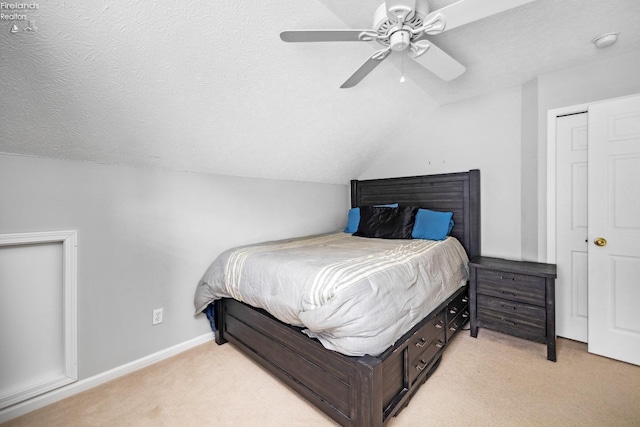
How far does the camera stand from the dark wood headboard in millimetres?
2768

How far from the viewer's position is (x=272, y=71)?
180 centimetres

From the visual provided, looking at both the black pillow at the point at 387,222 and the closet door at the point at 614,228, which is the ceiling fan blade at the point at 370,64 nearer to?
the black pillow at the point at 387,222

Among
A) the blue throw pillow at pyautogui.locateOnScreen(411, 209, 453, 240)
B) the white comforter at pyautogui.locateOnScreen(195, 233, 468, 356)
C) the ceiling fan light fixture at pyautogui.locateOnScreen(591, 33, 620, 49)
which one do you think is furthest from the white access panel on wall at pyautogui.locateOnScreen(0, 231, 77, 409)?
the ceiling fan light fixture at pyautogui.locateOnScreen(591, 33, 620, 49)

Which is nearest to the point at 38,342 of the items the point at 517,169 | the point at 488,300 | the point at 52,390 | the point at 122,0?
the point at 52,390

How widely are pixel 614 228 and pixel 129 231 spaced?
11.7ft

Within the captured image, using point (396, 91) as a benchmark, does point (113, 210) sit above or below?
below

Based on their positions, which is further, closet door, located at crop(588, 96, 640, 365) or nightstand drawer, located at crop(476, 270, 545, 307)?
nightstand drawer, located at crop(476, 270, 545, 307)

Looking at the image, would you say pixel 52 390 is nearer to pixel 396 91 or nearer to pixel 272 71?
pixel 272 71

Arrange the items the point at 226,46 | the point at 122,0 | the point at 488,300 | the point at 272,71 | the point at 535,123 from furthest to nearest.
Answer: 1. the point at 535,123
2. the point at 488,300
3. the point at 272,71
4. the point at 226,46
5. the point at 122,0

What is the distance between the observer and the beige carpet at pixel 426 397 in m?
1.47

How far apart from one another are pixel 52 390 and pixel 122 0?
220 cm

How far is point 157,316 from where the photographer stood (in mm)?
2062
